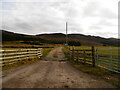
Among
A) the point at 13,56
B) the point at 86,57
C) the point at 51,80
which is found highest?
the point at 13,56

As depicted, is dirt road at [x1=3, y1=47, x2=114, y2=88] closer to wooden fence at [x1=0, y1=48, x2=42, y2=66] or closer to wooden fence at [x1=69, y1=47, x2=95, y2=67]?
wooden fence at [x1=0, y1=48, x2=42, y2=66]

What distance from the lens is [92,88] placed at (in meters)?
4.39

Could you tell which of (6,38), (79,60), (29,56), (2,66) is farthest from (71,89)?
(6,38)

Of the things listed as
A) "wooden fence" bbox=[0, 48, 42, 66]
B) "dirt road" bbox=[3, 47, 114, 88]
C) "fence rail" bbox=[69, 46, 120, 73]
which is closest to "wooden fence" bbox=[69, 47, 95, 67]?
"fence rail" bbox=[69, 46, 120, 73]

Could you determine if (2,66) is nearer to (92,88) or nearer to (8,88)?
(8,88)

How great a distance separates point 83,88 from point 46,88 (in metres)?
1.59

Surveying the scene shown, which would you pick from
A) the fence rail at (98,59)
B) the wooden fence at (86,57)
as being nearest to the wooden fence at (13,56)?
the wooden fence at (86,57)

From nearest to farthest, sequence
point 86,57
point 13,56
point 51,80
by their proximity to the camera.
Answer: point 51,80 < point 13,56 < point 86,57

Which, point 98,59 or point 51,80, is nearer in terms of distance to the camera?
point 51,80

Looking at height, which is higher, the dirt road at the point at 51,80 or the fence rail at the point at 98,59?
the fence rail at the point at 98,59

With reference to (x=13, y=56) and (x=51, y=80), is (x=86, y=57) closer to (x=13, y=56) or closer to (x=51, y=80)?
(x=51, y=80)

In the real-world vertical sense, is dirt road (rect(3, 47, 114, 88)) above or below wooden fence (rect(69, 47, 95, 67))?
below

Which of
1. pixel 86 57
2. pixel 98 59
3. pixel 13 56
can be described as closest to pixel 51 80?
pixel 98 59

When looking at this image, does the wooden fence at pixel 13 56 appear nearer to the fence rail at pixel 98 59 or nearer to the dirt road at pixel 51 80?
the dirt road at pixel 51 80
